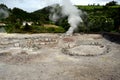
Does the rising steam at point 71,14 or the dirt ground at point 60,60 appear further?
the rising steam at point 71,14

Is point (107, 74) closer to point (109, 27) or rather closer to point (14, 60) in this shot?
point (14, 60)

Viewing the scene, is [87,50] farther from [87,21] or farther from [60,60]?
[87,21]

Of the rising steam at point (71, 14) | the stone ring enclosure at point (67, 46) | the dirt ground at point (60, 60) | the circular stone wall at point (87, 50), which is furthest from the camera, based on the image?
the rising steam at point (71, 14)

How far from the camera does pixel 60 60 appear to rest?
664 inches

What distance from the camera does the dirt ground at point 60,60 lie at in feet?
45.2

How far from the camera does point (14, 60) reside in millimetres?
17250

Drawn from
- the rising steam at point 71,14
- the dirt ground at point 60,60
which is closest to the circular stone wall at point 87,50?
the dirt ground at point 60,60

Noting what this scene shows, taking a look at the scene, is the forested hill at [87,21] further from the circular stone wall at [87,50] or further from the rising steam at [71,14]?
the circular stone wall at [87,50]

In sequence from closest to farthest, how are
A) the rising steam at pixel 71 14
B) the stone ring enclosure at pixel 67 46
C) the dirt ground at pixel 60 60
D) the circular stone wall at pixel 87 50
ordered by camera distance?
the dirt ground at pixel 60 60, the circular stone wall at pixel 87 50, the stone ring enclosure at pixel 67 46, the rising steam at pixel 71 14

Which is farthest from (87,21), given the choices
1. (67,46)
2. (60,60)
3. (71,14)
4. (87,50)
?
(60,60)

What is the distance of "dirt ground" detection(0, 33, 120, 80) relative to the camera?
13.8 meters

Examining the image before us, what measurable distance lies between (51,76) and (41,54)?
5.44 metres

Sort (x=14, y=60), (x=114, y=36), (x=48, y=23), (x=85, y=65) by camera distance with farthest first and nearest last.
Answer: (x=48, y=23)
(x=114, y=36)
(x=14, y=60)
(x=85, y=65)

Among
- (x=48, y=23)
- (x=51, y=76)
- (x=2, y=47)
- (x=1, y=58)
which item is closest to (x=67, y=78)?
(x=51, y=76)
